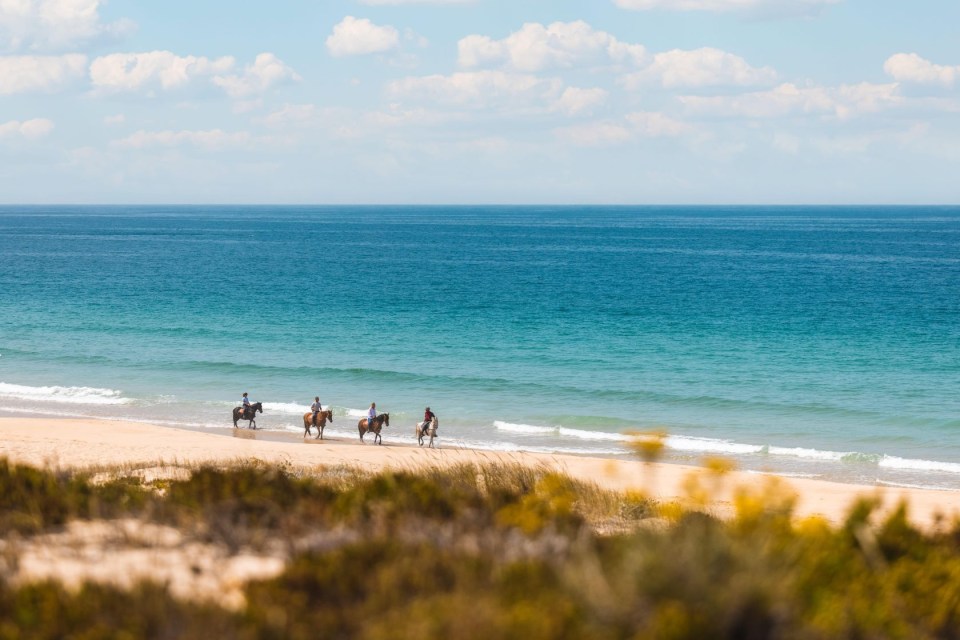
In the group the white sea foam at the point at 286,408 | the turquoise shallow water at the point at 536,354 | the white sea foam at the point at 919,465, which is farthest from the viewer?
the white sea foam at the point at 286,408

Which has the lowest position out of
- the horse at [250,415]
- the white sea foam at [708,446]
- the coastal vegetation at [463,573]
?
the white sea foam at [708,446]

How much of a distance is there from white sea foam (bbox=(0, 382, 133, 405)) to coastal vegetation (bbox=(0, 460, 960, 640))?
23.9 m

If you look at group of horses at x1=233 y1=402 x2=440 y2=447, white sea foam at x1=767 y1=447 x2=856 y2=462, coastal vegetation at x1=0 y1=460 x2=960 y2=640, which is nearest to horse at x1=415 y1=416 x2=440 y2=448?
group of horses at x1=233 y1=402 x2=440 y2=447

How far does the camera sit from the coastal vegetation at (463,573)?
5.72 meters

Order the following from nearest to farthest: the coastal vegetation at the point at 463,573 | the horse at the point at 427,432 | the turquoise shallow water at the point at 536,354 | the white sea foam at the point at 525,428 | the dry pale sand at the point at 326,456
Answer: the coastal vegetation at the point at 463,573, the dry pale sand at the point at 326,456, the horse at the point at 427,432, the turquoise shallow water at the point at 536,354, the white sea foam at the point at 525,428

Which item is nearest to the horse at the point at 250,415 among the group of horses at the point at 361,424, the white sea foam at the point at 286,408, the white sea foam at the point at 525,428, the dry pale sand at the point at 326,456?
the group of horses at the point at 361,424

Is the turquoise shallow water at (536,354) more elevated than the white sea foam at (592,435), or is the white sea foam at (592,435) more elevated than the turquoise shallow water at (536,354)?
the turquoise shallow water at (536,354)

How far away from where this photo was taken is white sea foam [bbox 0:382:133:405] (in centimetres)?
3216

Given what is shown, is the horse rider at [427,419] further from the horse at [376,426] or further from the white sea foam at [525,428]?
the white sea foam at [525,428]

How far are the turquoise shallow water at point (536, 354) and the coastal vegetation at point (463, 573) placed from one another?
16710 mm

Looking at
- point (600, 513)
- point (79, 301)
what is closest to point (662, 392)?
point (600, 513)

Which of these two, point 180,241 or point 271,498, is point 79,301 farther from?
point 180,241

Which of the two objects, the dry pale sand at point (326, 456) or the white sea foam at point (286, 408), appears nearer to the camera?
the dry pale sand at point (326, 456)

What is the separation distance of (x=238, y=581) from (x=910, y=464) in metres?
21.9
